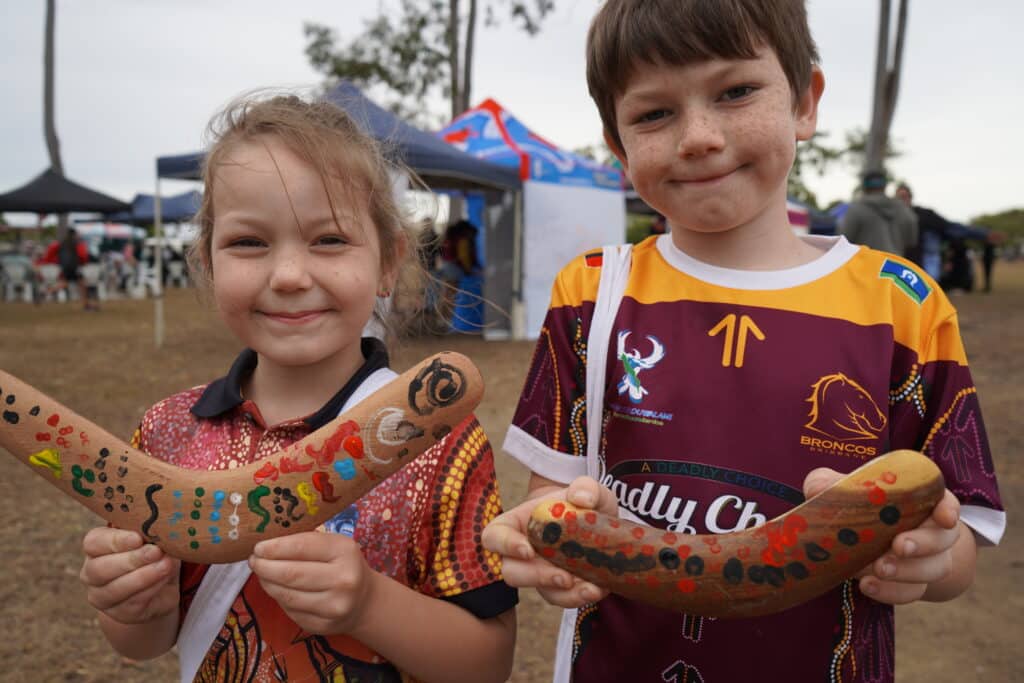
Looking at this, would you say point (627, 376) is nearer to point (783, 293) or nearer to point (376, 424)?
point (783, 293)

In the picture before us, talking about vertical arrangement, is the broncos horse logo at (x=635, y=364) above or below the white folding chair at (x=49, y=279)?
above

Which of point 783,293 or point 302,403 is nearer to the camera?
point 783,293

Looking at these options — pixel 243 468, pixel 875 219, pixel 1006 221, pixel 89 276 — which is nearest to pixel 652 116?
pixel 243 468

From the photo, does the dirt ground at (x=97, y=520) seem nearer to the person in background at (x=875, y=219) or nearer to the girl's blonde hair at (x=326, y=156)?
the girl's blonde hair at (x=326, y=156)

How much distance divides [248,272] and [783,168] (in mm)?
1004

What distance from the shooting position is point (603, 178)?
13125 millimetres

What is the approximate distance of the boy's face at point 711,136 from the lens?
52.6 inches

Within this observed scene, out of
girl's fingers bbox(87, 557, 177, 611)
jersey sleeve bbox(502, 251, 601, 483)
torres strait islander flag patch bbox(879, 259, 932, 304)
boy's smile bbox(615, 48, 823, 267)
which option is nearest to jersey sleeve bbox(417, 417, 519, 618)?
jersey sleeve bbox(502, 251, 601, 483)

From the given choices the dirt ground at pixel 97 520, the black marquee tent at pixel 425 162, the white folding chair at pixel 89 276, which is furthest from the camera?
the white folding chair at pixel 89 276

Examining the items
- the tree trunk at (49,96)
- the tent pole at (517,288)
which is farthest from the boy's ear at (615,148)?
the tree trunk at (49,96)

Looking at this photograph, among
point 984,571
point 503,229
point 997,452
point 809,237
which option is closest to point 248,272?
point 809,237

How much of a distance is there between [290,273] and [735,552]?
89cm

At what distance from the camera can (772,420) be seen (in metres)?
1.37

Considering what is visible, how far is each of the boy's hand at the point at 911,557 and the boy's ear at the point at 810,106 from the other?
726 mm
